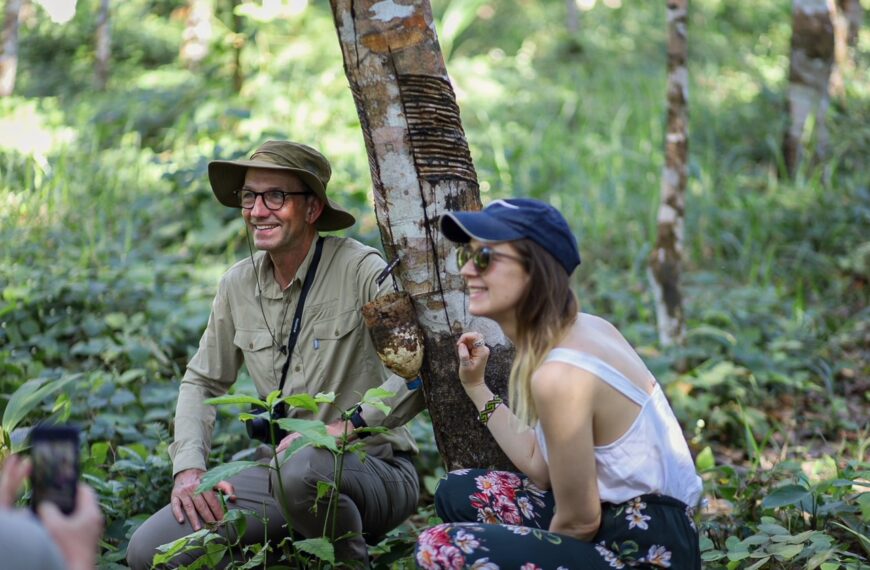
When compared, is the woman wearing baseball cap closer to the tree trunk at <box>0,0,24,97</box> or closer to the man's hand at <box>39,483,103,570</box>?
the man's hand at <box>39,483,103,570</box>

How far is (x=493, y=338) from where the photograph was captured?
313 cm

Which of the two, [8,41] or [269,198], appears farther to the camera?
[8,41]

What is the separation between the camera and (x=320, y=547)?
2.84 m

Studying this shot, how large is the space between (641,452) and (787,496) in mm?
1021

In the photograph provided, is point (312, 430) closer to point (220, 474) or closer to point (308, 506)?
point (220, 474)

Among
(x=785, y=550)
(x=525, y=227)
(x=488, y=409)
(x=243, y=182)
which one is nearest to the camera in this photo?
(x=525, y=227)

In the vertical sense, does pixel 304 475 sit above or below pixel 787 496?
above

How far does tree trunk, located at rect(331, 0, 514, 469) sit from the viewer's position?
3.04m

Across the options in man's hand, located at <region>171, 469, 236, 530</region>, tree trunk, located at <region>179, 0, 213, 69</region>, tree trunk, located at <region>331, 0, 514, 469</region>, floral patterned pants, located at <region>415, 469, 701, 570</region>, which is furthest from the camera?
tree trunk, located at <region>179, 0, 213, 69</region>

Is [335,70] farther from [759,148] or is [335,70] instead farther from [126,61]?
[126,61]

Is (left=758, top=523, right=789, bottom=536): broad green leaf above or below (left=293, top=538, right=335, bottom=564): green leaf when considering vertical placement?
below

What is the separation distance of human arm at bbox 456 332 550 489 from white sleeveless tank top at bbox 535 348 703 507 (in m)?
0.18

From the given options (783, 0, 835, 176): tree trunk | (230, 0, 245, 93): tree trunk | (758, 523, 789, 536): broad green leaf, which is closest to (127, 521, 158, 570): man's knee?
(758, 523, 789, 536): broad green leaf

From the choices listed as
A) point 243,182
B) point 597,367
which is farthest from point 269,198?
point 597,367
